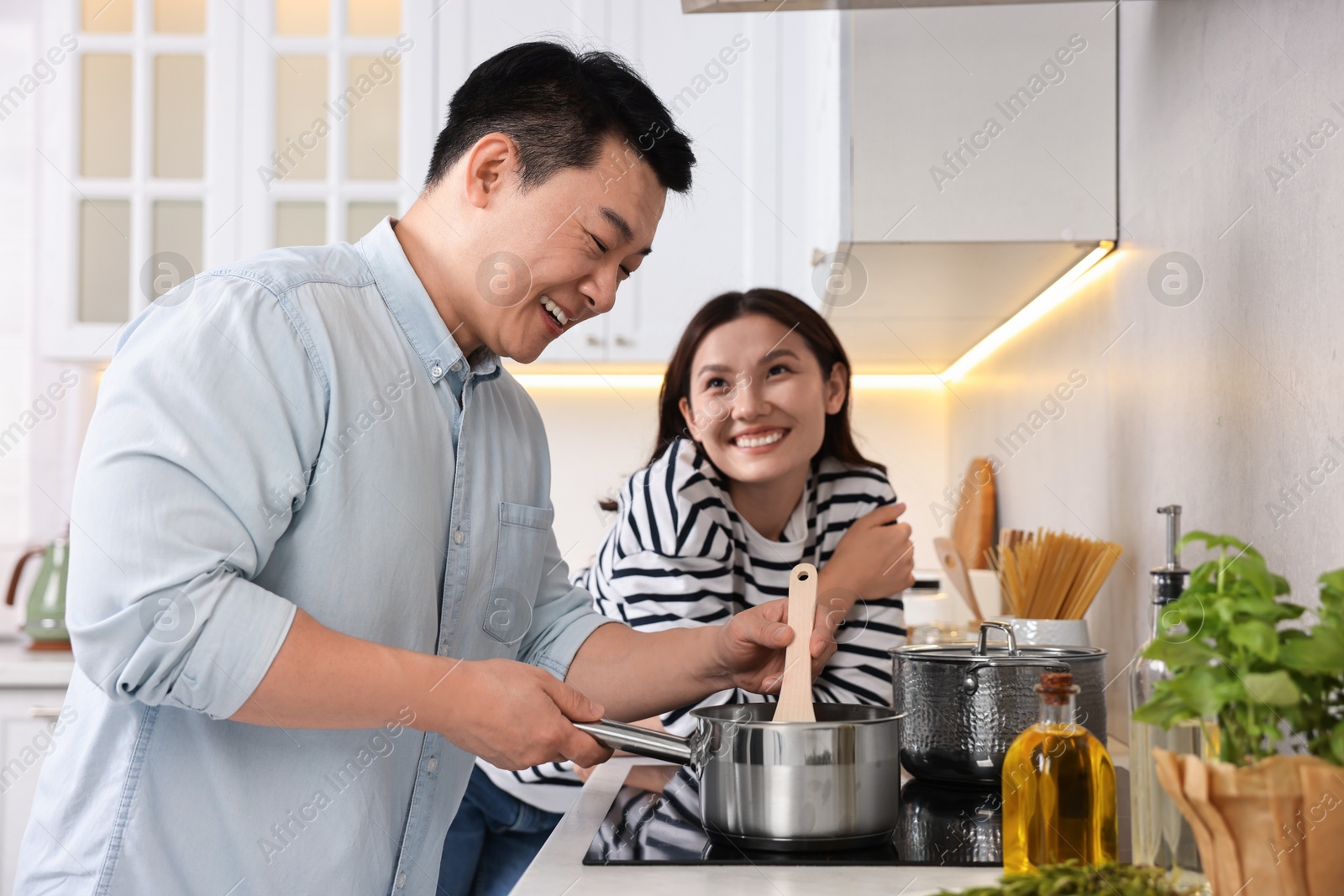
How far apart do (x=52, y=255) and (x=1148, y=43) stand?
2.25 meters

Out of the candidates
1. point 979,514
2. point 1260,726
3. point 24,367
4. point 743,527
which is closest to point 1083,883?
point 1260,726

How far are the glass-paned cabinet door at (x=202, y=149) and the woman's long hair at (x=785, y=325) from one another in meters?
1.15

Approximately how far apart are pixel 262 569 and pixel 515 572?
273mm

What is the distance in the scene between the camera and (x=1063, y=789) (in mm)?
703

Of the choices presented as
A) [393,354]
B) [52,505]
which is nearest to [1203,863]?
[393,354]

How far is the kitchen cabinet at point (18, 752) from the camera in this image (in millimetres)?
2131

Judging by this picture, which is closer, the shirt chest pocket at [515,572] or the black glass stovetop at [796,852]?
the black glass stovetop at [796,852]

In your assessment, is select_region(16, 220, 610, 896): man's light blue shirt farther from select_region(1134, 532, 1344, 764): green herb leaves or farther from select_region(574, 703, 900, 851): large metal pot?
select_region(1134, 532, 1344, 764): green herb leaves

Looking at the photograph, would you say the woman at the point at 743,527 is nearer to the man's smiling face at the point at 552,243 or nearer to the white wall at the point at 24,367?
the man's smiling face at the point at 552,243

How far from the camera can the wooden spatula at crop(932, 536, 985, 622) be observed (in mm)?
1907

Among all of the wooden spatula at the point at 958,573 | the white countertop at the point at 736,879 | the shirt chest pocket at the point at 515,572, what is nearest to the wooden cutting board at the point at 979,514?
the wooden spatula at the point at 958,573

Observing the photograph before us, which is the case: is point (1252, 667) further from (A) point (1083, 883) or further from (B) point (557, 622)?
(B) point (557, 622)

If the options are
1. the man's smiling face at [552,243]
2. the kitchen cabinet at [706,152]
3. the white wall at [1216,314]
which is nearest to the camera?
the white wall at [1216,314]

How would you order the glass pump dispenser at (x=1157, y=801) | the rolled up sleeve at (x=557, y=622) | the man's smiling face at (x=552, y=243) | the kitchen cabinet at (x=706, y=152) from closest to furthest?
1. the glass pump dispenser at (x=1157, y=801)
2. the man's smiling face at (x=552, y=243)
3. the rolled up sleeve at (x=557, y=622)
4. the kitchen cabinet at (x=706, y=152)
